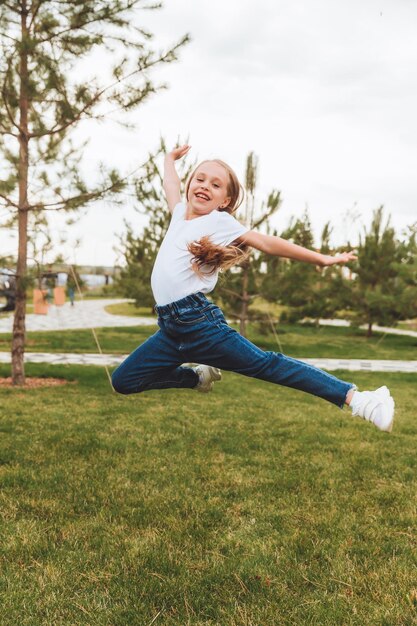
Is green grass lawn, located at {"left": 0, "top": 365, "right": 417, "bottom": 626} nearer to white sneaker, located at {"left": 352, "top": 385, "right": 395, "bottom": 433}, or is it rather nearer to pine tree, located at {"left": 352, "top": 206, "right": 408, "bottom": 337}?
white sneaker, located at {"left": 352, "top": 385, "right": 395, "bottom": 433}

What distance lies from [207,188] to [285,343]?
49.2 ft

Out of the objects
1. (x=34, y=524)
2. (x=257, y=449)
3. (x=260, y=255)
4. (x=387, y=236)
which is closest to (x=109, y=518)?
(x=34, y=524)

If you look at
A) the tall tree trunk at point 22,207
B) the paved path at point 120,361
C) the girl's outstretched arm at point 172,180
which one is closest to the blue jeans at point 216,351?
the girl's outstretched arm at point 172,180

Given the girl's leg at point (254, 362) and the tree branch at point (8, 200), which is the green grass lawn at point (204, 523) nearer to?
the girl's leg at point (254, 362)

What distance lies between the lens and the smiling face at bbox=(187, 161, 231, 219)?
319 cm

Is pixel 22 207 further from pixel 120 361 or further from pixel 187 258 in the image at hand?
pixel 187 258

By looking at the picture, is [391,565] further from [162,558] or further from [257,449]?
[257,449]

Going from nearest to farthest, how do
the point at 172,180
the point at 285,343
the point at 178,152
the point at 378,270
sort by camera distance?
1. the point at 172,180
2. the point at 178,152
3. the point at 285,343
4. the point at 378,270

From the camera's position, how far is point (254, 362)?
119 inches

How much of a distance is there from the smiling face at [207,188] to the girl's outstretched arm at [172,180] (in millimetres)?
289

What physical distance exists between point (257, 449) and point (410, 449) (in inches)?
57.2

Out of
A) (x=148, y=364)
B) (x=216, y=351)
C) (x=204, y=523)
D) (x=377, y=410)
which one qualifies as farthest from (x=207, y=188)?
(x=204, y=523)

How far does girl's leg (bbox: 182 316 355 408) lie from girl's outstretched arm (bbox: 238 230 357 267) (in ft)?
1.46

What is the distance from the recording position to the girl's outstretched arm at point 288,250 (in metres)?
2.77
